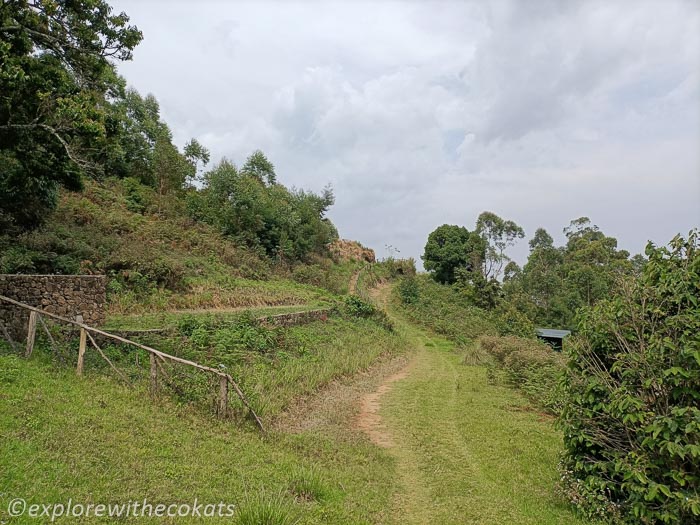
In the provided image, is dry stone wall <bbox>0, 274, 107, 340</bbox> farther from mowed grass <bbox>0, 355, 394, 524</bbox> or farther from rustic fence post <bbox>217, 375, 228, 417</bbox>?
rustic fence post <bbox>217, 375, 228, 417</bbox>

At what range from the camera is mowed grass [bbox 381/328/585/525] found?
593cm

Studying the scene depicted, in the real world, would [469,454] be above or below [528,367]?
below

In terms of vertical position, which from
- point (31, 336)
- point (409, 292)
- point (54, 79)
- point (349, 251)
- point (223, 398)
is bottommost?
point (223, 398)

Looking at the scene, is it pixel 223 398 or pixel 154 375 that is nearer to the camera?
pixel 223 398

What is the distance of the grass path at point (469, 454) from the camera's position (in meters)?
5.93

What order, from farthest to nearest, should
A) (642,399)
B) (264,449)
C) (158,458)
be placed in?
(264,449) → (158,458) → (642,399)

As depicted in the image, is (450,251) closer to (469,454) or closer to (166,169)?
(166,169)

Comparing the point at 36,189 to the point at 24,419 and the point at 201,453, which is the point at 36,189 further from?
the point at 201,453

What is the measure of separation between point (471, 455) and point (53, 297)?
11048 millimetres

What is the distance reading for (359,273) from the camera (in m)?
44.2

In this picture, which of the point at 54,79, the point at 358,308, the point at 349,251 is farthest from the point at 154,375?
the point at 349,251

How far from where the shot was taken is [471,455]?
8.06 m

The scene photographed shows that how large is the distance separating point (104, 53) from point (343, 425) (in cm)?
1101

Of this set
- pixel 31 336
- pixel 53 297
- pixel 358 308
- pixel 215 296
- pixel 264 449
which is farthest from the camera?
pixel 358 308
